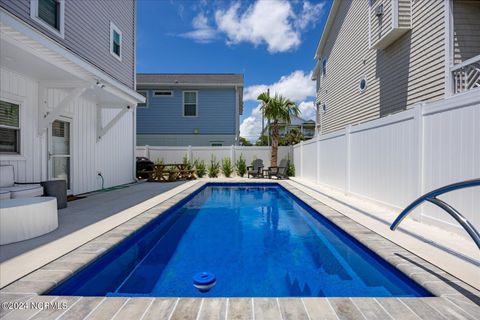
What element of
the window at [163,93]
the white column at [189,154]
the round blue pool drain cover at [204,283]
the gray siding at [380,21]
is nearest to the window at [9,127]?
the round blue pool drain cover at [204,283]

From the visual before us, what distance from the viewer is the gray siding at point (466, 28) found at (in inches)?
239

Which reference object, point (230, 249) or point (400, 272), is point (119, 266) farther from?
point (400, 272)

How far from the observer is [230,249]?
12.7ft

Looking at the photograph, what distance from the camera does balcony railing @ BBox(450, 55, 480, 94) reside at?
17.1 ft

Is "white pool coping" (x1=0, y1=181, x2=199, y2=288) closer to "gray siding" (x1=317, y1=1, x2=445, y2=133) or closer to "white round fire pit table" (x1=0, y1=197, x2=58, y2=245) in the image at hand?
"white round fire pit table" (x1=0, y1=197, x2=58, y2=245)

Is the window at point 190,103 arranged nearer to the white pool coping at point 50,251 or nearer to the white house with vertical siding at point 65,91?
the white house with vertical siding at point 65,91

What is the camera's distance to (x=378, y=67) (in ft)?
28.7

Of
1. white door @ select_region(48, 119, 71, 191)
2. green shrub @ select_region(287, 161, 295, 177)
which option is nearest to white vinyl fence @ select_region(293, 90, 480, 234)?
green shrub @ select_region(287, 161, 295, 177)

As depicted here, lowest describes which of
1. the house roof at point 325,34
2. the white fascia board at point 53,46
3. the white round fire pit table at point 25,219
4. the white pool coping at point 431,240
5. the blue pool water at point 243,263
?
the blue pool water at point 243,263

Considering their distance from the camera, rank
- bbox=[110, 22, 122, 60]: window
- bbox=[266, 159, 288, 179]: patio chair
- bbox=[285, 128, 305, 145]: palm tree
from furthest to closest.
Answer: bbox=[285, 128, 305, 145]: palm tree < bbox=[266, 159, 288, 179]: patio chair < bbox=[110, 22, 122, 60]: window

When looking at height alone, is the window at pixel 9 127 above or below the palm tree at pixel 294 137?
below

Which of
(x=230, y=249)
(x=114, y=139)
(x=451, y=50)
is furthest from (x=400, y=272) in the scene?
(x=114, y=139)

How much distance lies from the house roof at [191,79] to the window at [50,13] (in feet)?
30.4

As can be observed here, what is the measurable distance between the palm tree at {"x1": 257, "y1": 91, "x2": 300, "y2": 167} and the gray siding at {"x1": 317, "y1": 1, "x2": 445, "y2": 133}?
2.03 metres
